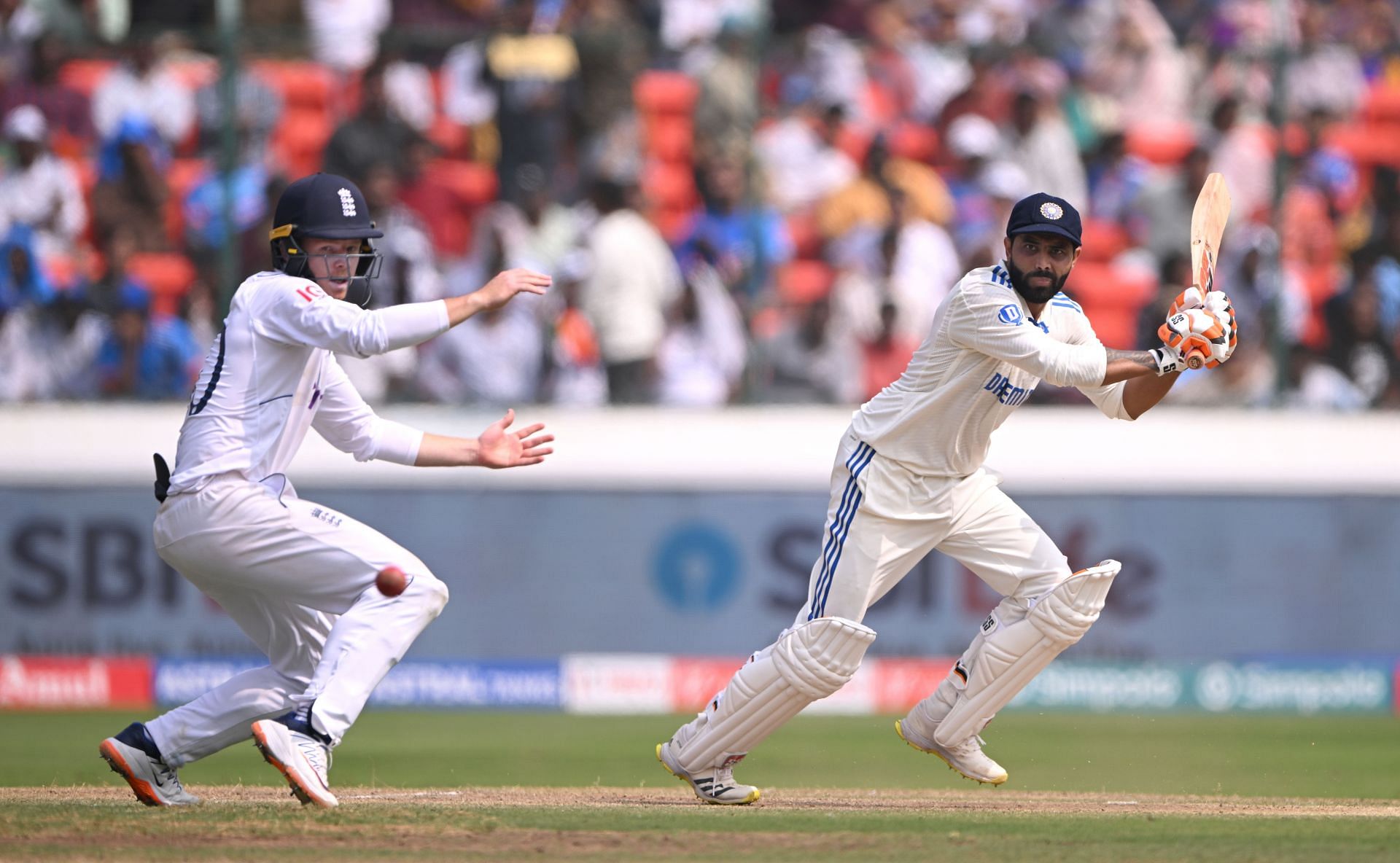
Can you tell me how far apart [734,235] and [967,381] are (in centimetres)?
603

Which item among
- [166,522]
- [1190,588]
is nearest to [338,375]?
[166,522]

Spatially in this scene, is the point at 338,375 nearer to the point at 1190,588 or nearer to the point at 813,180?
the point at 813,180

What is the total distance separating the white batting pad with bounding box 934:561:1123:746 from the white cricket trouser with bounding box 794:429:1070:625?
12 cm

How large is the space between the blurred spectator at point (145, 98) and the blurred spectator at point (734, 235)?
10.9 feet

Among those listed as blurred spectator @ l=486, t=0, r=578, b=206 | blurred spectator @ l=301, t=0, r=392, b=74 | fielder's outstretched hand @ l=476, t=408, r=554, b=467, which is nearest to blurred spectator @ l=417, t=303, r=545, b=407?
blurred spectator @ l=486, t=0, r=578, b=206

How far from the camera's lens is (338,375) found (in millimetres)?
6027

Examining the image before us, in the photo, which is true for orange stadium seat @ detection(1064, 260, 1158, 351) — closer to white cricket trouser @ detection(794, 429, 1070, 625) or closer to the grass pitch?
the grass pitch

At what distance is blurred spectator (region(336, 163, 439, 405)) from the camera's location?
11773mm

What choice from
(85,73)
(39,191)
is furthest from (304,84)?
(39,191)

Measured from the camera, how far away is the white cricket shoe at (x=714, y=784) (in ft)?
21.2

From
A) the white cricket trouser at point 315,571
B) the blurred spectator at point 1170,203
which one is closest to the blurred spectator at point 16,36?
the white cricket trouser at point 315,571

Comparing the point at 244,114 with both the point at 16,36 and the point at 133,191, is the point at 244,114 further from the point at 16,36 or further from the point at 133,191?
the point at 16,36

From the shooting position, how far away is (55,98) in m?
12.1

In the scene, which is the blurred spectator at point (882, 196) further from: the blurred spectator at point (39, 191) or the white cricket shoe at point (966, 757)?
the white cricket shoe at point (966, 757)
